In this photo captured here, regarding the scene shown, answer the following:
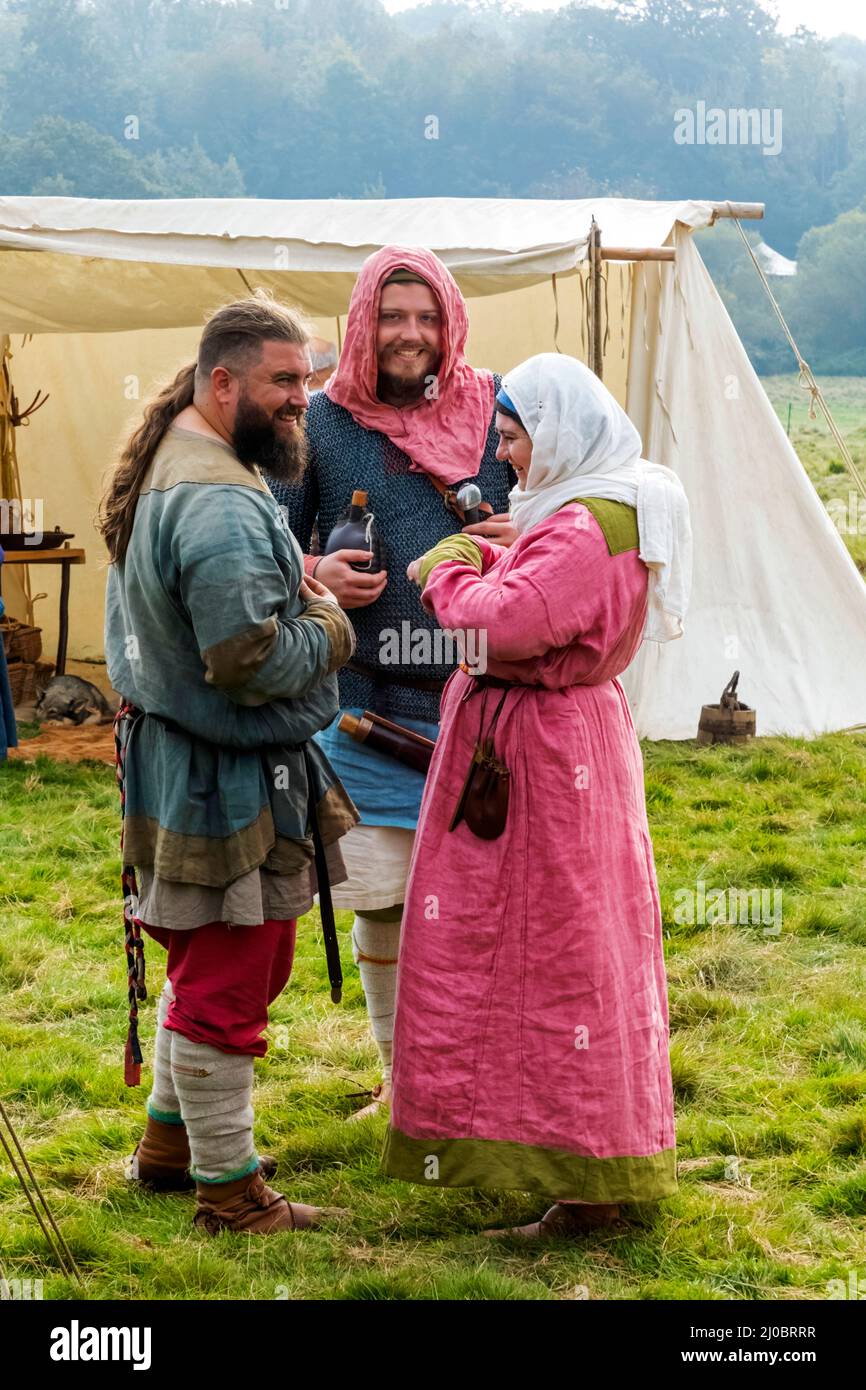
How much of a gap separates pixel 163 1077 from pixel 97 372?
259 inches

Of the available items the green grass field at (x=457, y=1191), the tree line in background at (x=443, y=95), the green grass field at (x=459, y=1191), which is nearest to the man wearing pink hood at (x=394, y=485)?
the green grass field at (x=459, y=1191)

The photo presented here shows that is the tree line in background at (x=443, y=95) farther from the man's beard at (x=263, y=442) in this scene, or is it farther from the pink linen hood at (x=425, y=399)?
the man's beard at (x=263, y=442)

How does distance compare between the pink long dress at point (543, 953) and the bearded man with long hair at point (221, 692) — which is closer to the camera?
the bearded man with long hair at point (221, 692)

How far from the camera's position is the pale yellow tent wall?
841 cm

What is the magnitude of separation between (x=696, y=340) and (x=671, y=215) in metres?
0.59

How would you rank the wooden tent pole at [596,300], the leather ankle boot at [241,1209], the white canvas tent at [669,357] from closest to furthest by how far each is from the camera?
the leather ankle boot at [241,1209] < the wooden tent pole at [596,300] < the white canvas tent at [669,357]

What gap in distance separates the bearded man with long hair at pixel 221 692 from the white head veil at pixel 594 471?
1.21 ft

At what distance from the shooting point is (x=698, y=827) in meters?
5.36

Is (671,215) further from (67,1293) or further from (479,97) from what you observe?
(479,97)

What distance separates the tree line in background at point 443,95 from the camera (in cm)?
5719

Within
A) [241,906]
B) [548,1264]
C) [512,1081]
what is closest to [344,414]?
[241,906]

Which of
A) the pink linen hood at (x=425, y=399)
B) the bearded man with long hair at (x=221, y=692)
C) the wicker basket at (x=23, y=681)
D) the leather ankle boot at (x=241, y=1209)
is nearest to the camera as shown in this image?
the bearded man with long hair at (x=221, y=692)

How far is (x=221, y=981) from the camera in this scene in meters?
2.38

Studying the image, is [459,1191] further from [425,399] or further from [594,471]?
[425,399]
